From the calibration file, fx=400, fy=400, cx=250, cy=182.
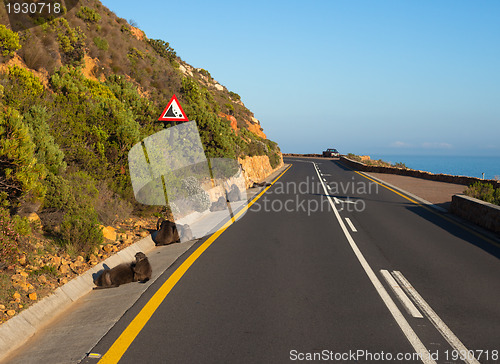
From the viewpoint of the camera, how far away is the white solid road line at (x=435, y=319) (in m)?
4.26

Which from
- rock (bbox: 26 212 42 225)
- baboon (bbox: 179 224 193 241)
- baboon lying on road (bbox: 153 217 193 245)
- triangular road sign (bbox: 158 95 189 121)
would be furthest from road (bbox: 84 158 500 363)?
triangular road sign (bbox: 158 95 189 121)

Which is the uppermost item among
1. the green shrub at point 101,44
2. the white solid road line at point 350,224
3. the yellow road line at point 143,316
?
the green shrub at point 101,44

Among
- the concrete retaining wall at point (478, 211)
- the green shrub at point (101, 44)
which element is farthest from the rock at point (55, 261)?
the green shrub at point (101, 44)

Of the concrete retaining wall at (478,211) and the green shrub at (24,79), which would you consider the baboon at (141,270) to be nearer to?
the green shrub at (24,79)

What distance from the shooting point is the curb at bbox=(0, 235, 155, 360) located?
4211mm

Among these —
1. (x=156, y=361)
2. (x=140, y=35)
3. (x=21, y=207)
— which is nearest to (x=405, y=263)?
(x=156, y=361)

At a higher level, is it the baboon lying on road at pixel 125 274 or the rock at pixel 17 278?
the rock at pixel 17 278

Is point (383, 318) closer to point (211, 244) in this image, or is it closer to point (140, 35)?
point (211, 244)

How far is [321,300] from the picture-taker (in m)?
5.59

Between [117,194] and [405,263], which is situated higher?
[117,194]

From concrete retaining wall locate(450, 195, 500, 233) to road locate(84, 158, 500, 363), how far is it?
154 centimetres

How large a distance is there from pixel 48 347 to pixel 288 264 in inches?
169

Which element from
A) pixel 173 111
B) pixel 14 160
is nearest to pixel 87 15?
pixel 173 111

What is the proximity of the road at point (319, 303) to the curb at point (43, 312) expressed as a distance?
3.00 ft
